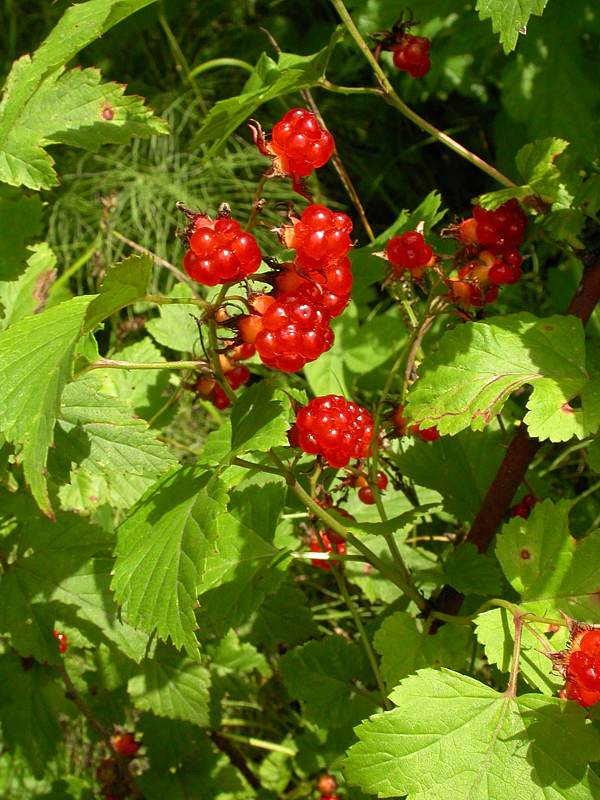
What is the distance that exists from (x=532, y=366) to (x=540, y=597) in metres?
0.38

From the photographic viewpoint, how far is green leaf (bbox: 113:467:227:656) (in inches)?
47.7

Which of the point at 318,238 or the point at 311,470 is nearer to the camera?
the point at 318,238

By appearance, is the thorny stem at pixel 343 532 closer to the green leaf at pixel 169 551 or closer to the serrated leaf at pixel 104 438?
the green leaf at pixel 169 551

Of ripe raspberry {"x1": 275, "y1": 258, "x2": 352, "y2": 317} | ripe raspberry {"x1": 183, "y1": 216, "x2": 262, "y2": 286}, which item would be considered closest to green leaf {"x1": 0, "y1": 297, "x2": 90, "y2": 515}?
ripe raspberry {"x1": 183, "y1": 216, "x2": 262, "y2": 286}

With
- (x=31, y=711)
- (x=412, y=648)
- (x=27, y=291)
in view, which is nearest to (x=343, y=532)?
(x=412, y=648)

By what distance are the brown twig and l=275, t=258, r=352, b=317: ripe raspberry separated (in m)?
0.53

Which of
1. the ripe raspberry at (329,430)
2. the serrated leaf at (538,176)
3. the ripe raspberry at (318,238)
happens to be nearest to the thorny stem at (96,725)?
the ripe raspberry at (329,430)

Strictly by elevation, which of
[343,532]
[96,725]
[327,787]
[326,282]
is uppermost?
[326,282]

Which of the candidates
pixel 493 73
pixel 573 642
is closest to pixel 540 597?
pixel 573 642

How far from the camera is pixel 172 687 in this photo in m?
2.00

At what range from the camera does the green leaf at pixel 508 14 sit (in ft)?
4.36

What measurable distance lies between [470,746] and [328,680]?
0.63m

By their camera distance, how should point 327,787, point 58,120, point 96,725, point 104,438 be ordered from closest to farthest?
1. point 104,438
2. point 58,120
3. point 96,725
4. point 327,787

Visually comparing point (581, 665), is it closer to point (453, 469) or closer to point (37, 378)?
point (453, 469)
